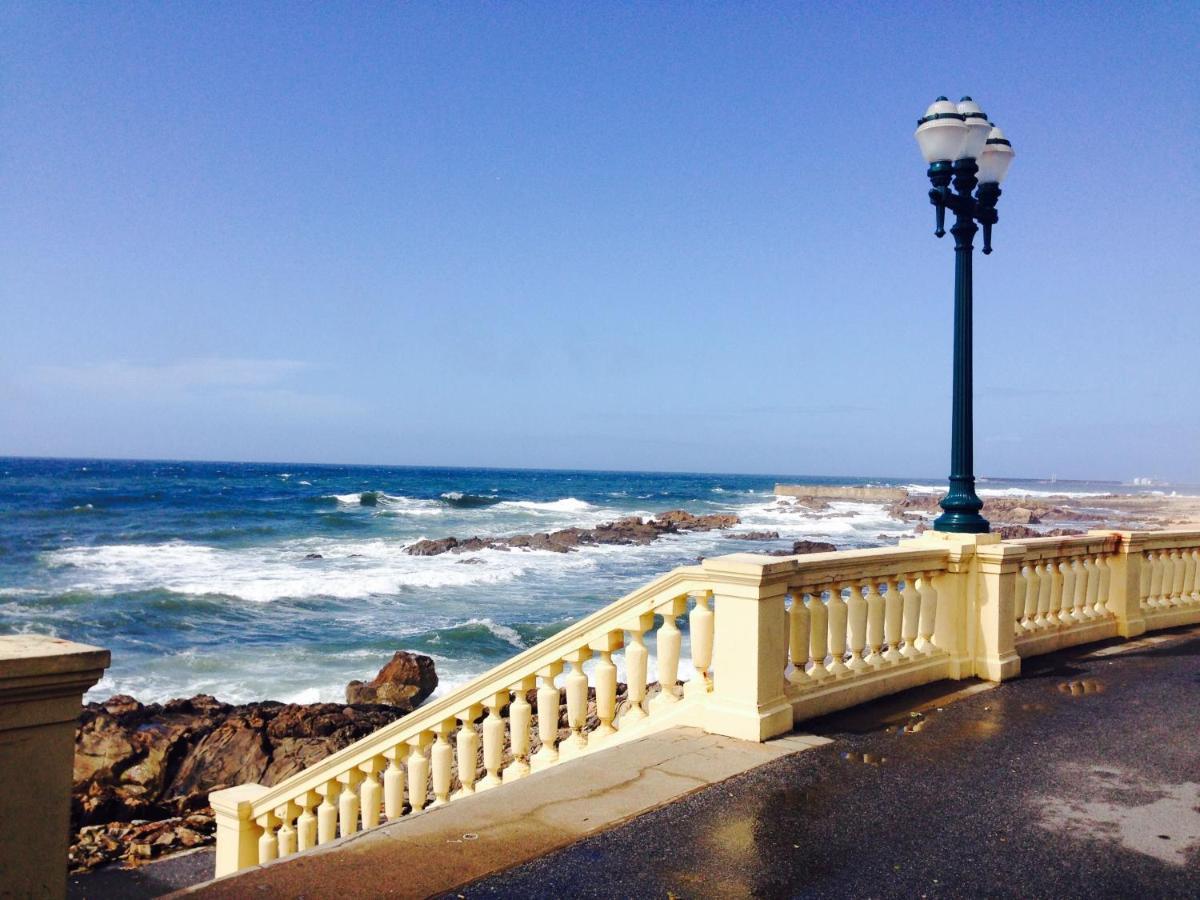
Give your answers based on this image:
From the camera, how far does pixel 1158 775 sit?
522 centimetres

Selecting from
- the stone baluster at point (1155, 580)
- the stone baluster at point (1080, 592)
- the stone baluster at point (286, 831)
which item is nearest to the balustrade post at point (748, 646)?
the stone baluster at point (286, 831)

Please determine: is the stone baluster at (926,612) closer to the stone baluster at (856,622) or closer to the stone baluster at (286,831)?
the stone baluster at (856,622)

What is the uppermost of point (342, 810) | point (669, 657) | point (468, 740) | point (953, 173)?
point (953, 173)

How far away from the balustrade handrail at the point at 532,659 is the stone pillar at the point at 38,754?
3.33 m

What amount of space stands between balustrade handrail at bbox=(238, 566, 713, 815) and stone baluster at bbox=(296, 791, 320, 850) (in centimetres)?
31

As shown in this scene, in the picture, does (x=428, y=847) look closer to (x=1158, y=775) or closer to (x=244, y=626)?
(x=1158, y=775)

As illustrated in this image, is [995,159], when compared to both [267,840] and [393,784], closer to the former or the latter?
[393,784]

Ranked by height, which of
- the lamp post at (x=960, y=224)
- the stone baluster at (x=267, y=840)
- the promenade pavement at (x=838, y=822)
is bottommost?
the stone baluster at (x=267, y=840)

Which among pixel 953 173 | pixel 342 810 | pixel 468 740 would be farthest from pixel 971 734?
pixel 953 173

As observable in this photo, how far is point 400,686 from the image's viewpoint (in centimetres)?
1478

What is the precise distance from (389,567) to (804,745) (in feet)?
99.7

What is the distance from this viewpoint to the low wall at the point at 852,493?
98.9 meters

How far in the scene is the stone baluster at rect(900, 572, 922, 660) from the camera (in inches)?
279

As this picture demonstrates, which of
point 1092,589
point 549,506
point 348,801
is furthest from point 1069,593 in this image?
point 549,506
